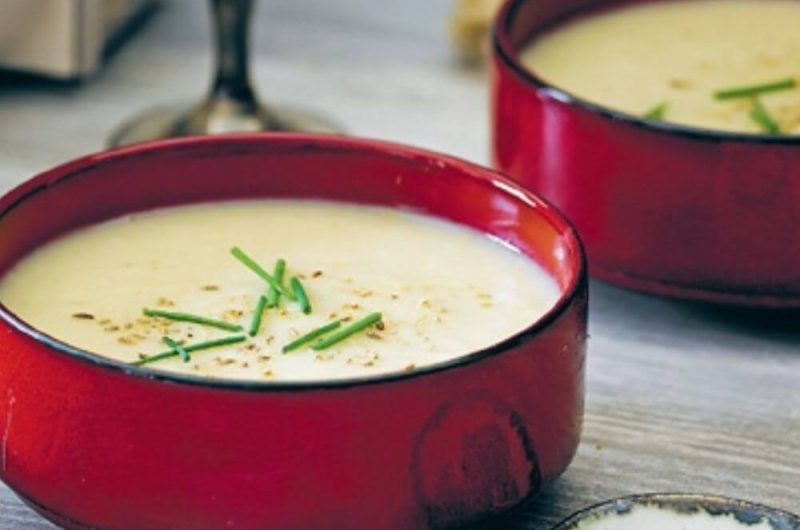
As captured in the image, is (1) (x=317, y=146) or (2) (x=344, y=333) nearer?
(2) (x=344, y=333)

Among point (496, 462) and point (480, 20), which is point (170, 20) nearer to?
point (480, 20)

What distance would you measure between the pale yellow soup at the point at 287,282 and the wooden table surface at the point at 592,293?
0.09 metres

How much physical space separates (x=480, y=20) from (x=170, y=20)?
28 cm

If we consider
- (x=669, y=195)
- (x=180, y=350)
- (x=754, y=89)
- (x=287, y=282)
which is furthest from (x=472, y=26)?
(x=180, y=350)

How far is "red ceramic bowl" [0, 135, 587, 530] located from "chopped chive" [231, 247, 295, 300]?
0.14 m

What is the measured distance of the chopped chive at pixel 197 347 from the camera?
2.60 ft

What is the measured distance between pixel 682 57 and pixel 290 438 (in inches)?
23.0

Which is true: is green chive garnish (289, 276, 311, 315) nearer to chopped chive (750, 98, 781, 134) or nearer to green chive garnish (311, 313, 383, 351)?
green chive garnish (311, 313, 383, 351)

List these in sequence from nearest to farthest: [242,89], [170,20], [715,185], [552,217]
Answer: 1. [552,217]
2. [715,185]
3. [242,89]
4. [170,20]

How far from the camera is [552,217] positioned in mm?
893

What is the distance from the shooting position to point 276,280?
2.88ft

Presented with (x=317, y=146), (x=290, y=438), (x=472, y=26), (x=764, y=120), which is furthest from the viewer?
(x=472, y=26)

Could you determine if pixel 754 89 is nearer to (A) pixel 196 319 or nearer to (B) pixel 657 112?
(B) pixel 657 112

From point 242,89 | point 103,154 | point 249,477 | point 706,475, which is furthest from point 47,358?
point 242,89
